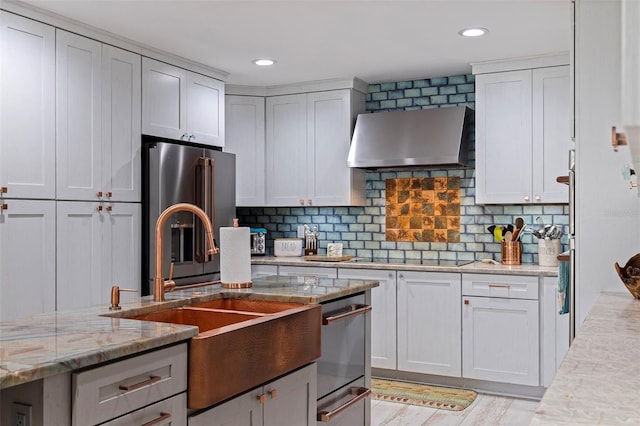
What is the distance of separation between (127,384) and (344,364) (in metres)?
1.39

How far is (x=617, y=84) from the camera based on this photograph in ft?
9.00

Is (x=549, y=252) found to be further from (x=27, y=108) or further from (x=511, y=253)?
(x=27, y=108)

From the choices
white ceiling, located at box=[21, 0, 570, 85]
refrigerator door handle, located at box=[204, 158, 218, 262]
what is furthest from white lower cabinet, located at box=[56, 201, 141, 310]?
white ceiling, located at box=[21, 0, 570, 85]

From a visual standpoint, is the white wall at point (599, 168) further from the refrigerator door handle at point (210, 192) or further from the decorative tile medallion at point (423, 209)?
the refrigerator door handle at point (210, 192)

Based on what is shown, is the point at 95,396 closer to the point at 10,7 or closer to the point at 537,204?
the point at 10,7

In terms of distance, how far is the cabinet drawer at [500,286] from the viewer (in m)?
4.31

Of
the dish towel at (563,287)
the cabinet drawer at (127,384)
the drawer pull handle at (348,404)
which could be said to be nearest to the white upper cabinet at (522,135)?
the dish towel at (563,287)

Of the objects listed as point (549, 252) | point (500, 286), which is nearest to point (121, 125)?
point (500, 286)

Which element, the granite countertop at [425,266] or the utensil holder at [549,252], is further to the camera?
the utensil holder at [549,252]

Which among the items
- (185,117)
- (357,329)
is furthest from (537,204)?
(185,117)

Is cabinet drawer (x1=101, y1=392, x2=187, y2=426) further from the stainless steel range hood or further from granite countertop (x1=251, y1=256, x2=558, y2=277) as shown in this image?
the stainless steel range hood

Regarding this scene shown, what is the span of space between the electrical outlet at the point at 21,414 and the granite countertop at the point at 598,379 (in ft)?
3.81

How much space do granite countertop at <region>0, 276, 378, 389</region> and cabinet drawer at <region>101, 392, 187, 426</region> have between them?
0.17 meters

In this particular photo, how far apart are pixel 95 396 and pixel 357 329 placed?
1640 mm
